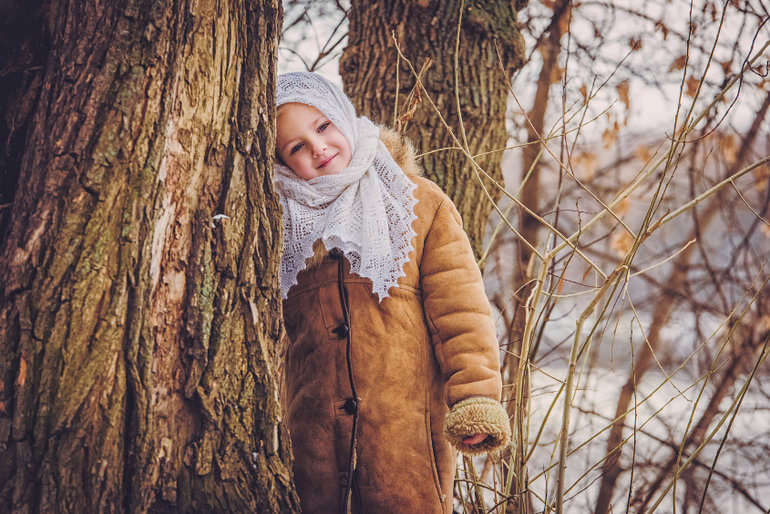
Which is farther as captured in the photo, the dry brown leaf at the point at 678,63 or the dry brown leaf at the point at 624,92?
the dry brown leaf at the point at 678,63

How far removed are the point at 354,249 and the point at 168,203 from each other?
54 centimetres

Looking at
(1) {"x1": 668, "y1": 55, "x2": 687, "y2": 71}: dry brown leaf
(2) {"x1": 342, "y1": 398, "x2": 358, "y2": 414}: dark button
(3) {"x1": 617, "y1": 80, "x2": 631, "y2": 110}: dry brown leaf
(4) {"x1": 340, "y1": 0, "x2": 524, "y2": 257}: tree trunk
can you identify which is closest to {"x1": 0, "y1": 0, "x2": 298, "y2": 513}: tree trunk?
(2) {"x1": 342, "y1": 398, "x2": 358, "y2": 414}: dark button

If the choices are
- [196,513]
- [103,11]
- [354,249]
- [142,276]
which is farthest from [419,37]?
[196,513]

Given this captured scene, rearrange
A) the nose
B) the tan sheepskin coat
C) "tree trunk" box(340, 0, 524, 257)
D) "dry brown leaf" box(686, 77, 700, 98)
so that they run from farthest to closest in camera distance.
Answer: "dry brown leaf" box(686, 77, 700, 98)
"tree trunk" box(340, 0, 524, 257)
the nose
the tan sheepskin coat

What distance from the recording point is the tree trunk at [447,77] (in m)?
2.53

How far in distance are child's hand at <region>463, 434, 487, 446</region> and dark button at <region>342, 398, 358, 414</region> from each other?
0.31 metres

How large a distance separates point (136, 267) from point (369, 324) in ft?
2.25

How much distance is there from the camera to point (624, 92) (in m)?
3.63

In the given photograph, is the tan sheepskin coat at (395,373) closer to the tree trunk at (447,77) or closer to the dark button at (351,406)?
the dark button at (351,406)

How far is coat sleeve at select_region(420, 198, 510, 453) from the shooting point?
141 cm

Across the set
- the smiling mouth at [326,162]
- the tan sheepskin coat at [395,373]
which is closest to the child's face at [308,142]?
the smiling mouth at [326,162]

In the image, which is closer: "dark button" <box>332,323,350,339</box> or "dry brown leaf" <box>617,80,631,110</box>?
"dark button" <box>332,323,350,339</box>

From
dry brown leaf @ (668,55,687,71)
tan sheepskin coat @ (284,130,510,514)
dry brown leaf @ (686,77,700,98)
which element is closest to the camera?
tan sheepskin coat @ (284,130,510,514)

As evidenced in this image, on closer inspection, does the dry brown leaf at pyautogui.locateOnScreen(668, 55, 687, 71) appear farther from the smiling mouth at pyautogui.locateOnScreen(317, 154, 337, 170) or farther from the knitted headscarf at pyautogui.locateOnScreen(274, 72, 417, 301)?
the smiling mouth at pyautogui.locateOnScreen(317, 154, 337, 170)
